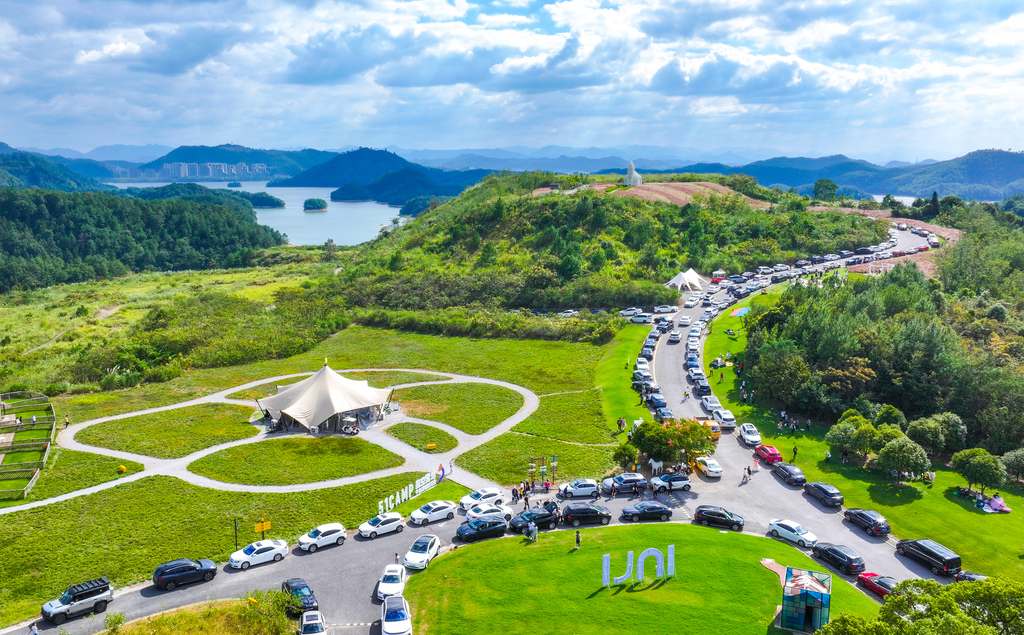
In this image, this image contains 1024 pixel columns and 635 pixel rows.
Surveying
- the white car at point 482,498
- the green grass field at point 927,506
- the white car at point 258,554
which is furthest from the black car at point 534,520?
the green grass field at point 927,506

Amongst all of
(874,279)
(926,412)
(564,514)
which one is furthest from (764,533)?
(874,279)

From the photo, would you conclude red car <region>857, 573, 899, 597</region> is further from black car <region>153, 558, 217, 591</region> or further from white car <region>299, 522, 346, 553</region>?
black car <region>153, 558, 217, 591</region>

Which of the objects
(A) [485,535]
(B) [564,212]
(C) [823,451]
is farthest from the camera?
(B) [564,212]

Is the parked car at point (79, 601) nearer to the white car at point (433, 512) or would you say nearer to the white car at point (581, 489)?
the white car at point (433, 512)

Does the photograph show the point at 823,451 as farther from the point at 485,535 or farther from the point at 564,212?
the point at 564,212

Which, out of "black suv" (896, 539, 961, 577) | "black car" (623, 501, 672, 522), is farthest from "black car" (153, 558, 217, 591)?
"black suv" (896, 539, 961, 577)
